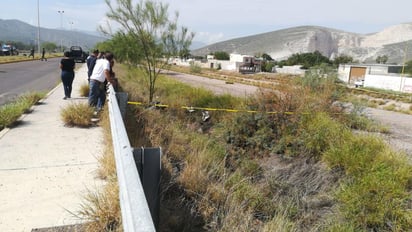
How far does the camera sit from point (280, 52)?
620 feet

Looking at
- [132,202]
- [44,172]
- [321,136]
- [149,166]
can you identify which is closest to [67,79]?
[44,172]

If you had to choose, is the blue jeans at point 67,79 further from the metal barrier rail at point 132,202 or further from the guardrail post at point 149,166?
the metal barrier rail at point 132,202

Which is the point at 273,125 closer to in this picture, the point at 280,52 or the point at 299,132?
the point at 299,132

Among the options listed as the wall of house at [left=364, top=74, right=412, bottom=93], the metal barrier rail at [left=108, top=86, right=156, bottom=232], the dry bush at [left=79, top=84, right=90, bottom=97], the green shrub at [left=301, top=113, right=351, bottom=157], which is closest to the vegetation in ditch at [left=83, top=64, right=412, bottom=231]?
the green shrub at [left=301, top=113, right=351, bottom=157]

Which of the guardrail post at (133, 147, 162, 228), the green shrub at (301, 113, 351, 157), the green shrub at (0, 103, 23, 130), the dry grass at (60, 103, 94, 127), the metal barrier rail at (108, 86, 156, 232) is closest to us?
the metal barrier rail at (108, 86, 156, 232)

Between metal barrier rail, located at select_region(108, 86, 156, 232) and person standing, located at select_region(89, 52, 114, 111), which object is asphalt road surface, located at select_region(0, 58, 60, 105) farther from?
metal barrier rail, located at select_region(108, 86, 156, 232)

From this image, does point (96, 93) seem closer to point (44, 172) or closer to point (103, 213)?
point (44, 172)

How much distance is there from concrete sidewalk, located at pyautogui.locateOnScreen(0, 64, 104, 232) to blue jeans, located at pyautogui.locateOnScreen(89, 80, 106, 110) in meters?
1.41

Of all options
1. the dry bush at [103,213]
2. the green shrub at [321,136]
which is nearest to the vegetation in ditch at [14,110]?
the dry bush at [103,213]

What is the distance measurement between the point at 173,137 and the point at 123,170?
183 inches

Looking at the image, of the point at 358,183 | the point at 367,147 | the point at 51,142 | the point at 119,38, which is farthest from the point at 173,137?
the point at 119,38

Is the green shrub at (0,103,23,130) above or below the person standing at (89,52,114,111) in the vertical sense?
below

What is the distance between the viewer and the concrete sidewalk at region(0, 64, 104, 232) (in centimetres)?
371

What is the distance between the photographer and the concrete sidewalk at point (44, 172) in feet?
12.2
